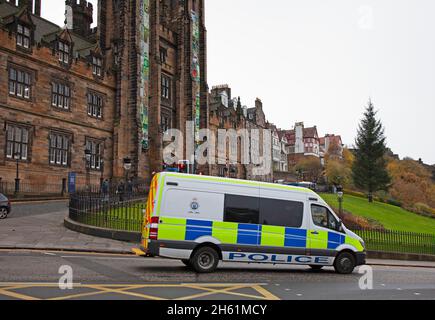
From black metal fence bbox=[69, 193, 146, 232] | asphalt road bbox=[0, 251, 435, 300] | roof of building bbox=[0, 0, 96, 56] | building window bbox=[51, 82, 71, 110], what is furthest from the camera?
building window bbox=[51, 82, 71, 110]

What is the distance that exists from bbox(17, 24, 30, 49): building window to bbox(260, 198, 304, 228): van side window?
91.8 ft

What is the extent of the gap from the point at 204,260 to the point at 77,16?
44178mm

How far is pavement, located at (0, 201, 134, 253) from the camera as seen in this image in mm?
14928

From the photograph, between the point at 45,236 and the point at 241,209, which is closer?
the point at 241,209

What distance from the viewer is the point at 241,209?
1198cm

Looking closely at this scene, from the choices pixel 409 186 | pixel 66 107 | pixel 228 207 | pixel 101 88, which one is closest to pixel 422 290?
pixel 228 207

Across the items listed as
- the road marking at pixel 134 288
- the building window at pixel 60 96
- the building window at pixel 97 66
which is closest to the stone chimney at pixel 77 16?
the building window at pixel 97 66

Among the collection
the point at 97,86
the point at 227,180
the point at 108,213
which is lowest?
the point at 108,213

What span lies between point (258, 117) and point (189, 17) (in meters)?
32.8

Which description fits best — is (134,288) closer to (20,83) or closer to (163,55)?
(20,83)

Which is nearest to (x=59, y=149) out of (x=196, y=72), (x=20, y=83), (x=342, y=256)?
(x=20, y=83)

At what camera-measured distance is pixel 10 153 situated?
31797 mm

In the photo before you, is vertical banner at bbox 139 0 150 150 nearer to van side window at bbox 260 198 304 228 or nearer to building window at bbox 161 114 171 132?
building window at bbox 161 114 171 132

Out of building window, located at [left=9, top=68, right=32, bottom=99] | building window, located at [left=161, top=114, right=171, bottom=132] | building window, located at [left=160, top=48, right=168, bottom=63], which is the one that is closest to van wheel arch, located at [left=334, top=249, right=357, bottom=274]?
building window, located at [left=9, top=68, right=32, bottom=99]
